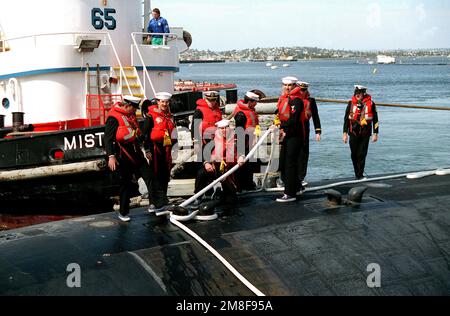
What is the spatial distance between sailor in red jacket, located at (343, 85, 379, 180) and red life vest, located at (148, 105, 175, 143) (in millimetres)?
4623

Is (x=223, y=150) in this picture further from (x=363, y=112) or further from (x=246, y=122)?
(x=363, y=112)

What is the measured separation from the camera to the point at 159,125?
29.4ft

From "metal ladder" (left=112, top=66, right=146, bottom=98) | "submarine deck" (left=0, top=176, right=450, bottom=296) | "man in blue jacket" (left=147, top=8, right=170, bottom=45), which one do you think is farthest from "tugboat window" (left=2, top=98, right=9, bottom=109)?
"submarine deck" (left=0, top=176, right=450, bottom=296)

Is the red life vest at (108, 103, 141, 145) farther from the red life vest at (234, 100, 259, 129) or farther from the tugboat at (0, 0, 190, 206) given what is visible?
the tugboat at (0, 0, 190, 206)

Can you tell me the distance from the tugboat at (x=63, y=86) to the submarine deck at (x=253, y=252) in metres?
5.54

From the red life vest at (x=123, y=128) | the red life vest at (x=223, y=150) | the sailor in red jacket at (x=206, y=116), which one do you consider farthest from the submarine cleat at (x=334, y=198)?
the red life vest at (x=123, y=128)

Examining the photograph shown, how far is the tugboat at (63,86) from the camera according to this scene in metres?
13.5

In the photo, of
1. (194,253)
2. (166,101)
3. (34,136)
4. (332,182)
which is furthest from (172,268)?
(34,136)

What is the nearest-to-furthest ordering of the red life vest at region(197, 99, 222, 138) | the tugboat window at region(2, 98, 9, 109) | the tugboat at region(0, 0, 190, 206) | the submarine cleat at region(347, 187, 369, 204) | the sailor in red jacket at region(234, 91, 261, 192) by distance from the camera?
1. the submarine cleat at region(347, 187, 369, 204)
2. the red life vest at region(197, 99, 222, 138)
3. the sailor in red jacket at region(234, 91, 261, 192)
4. the tugboat at region(0, 0, 190, 206)
5. the tugboat window at region(2, 98, 9, 109)

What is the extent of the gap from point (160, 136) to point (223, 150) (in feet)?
3.32

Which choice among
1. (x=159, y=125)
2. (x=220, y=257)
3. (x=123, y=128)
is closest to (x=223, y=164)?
(x=159, y=125)

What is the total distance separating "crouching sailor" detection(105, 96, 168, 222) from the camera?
7906mm
